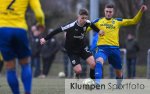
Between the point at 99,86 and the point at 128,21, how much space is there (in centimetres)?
204

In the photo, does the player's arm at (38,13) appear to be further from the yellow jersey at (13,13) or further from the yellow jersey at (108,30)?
the yellow jersey at (108,30)

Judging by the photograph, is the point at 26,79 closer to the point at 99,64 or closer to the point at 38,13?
the point at 38,13

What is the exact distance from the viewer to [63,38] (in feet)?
111

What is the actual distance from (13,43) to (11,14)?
19.8 inches

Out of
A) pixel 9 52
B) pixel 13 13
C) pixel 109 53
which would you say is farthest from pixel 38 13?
pixel 109 53

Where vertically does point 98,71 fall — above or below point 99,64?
below

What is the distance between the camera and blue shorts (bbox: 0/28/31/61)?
33.3 ft

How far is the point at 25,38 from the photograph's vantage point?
33.6 ft

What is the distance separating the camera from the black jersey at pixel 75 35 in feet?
47.4

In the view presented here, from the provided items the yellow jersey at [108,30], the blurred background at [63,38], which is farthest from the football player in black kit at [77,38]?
the blurred background at [63,38]

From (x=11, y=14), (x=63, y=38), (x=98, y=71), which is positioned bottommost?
(x=63, y=38)

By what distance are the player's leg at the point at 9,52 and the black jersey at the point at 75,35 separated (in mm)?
4078

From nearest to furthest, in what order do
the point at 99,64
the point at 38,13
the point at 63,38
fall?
the point at 38,13 < the point at 99,64 < the point at 63,38

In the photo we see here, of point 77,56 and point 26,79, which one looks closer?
point 26,79
